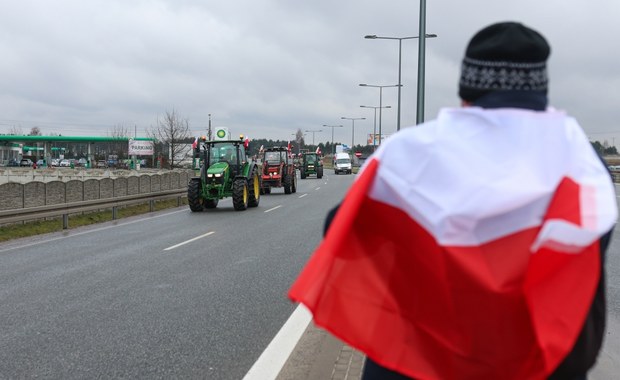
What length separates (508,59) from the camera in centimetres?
173

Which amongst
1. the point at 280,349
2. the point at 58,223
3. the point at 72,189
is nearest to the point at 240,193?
the point at 72,189

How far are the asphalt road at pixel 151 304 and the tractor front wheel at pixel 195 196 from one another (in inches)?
256

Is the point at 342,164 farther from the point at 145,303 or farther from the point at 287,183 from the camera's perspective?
the point at 145,303

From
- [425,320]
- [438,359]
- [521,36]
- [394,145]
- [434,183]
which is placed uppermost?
[521,36]

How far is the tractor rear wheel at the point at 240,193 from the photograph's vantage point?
1931 centimetres

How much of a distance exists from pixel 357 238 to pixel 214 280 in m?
6.49

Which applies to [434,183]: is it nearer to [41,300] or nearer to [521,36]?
[521,36]

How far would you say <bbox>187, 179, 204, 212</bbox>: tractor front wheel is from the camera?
19.6 metres

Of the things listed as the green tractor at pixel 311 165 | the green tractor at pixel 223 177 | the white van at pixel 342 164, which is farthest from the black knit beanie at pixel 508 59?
the white van at pixel 342 164

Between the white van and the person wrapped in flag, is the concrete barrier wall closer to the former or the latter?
the person wrapped in flag

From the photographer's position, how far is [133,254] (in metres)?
10.5

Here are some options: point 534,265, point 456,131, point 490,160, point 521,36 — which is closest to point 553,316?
point 534,265

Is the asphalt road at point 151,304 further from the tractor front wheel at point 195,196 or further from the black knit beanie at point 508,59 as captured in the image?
the tractor front wheel at point 195,196

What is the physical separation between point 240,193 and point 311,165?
36.5m
